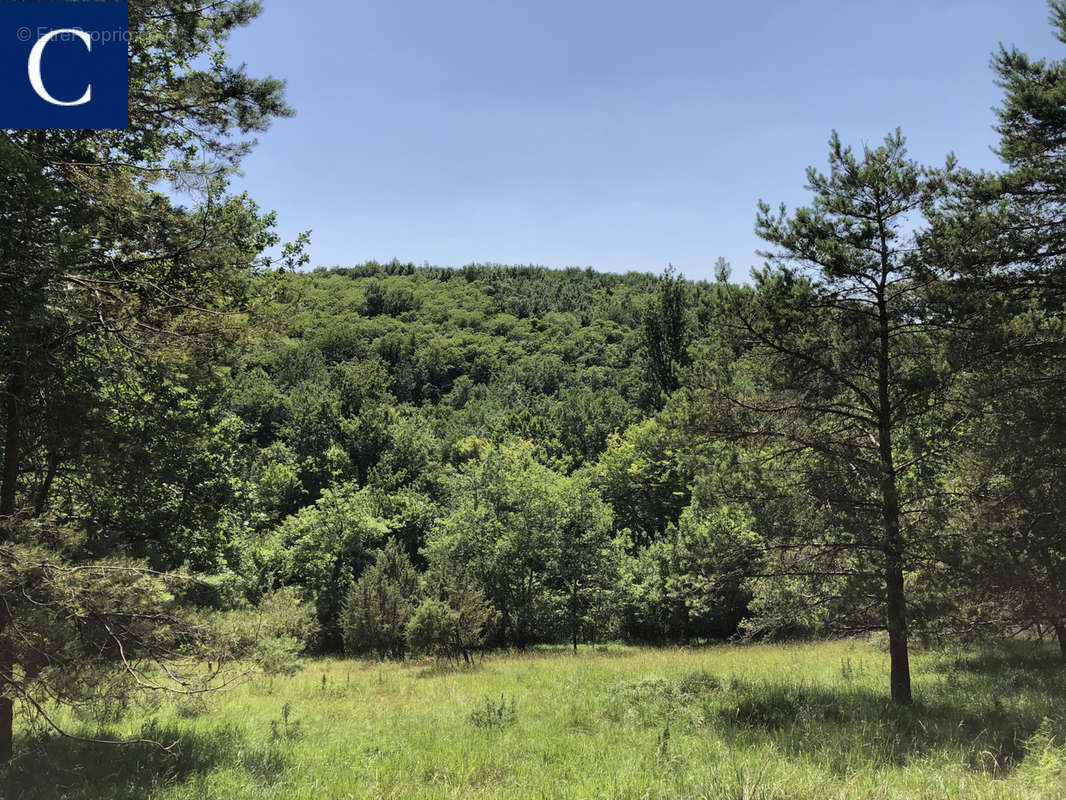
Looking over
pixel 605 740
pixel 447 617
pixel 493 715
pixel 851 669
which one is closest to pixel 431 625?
pixel 447 617

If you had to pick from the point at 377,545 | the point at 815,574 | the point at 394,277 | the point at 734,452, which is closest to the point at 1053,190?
the point at 734,452

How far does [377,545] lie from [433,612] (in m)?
Answer: 12.4

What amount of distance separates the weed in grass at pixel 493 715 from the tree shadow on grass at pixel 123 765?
116 inches

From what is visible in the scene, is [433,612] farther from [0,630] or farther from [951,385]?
[951,385]

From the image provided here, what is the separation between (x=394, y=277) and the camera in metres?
155

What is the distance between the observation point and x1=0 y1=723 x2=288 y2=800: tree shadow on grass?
225 inches

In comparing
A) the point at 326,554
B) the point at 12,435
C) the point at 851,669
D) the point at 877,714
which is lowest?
the point at 851,669

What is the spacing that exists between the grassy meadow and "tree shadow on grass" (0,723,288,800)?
0.10 feet

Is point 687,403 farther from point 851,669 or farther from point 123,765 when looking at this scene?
point 123,765

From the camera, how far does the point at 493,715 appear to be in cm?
897

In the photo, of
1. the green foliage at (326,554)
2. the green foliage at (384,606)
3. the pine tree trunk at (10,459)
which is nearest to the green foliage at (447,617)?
the green foliage at (384,606)

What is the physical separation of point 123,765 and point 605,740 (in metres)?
6.12

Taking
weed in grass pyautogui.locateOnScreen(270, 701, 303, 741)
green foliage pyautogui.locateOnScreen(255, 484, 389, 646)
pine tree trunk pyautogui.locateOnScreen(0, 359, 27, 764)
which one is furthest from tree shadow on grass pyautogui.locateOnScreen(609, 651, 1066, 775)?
green foliage pyautogui.locateOnScreen(255, 484, 389, 646)

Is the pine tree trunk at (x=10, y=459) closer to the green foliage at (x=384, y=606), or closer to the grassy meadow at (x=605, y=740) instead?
the grassy meadow at (x=605, y=740)
